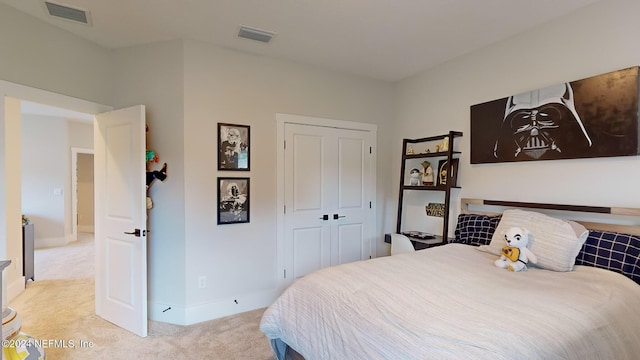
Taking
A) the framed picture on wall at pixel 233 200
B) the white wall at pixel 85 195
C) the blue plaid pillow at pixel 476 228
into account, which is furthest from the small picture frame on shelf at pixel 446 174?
the white wall at pixel 85 195

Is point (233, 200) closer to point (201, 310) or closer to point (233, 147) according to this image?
point (233, 147)

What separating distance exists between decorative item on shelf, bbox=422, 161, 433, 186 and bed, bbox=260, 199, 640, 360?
112 centimetres

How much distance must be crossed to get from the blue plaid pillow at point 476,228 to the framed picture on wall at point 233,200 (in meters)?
2.06

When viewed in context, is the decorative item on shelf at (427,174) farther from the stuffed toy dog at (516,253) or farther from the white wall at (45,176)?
the white wall at (45,176)

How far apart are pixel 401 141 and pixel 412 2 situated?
6.49 ft

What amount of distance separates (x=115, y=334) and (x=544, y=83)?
4.11 meters

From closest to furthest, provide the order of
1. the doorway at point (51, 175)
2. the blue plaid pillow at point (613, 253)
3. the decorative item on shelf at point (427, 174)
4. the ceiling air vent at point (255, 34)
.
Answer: the blue plaid pillow at point (613, 253), the ceiling air vent at point (255, 34), the decorative item on shelf at point (427, 174), the doorway at point (51, 175)

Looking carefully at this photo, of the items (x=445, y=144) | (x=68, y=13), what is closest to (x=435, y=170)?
(x=445, y=144)

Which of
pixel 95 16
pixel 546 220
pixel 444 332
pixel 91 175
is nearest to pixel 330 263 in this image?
pixel 546 220

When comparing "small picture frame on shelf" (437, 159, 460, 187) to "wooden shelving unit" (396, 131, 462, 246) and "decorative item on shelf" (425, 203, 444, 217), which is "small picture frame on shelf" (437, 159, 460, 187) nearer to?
"wooden shelving unit" (396, 131, 462, 246)

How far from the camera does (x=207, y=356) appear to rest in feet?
7.80

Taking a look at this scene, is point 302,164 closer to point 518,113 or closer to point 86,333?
point 518,113

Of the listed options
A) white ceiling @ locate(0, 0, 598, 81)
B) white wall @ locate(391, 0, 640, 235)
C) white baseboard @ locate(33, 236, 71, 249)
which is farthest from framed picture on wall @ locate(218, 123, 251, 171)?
white baseboard @ locate(33, 236, 71, 249)

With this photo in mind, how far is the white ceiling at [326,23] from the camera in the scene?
7.59 ft
